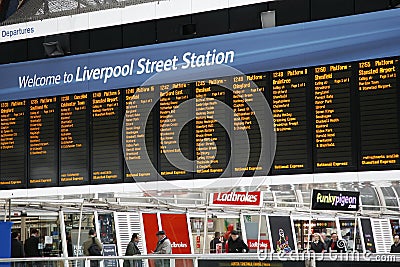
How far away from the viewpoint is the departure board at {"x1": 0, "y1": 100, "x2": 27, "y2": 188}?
37.4ft

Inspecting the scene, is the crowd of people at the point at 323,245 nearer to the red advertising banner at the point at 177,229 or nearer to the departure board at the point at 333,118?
the red advertising banner at the point at 177,229

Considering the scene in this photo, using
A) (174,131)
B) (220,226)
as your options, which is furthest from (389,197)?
(174,131)

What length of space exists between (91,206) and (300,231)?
6198 millimetres

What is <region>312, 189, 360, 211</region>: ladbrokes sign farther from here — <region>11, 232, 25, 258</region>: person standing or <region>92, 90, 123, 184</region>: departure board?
<region>11, 232, 25, 258</region>: person standing

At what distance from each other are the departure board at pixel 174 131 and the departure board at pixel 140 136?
0.49ft

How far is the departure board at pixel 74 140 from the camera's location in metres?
11.0

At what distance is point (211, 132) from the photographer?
10.1 meters

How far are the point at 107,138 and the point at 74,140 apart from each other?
0.52 metres

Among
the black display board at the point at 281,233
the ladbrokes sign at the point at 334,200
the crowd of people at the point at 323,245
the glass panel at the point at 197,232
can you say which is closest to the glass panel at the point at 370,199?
the black display board at the point at 281,233

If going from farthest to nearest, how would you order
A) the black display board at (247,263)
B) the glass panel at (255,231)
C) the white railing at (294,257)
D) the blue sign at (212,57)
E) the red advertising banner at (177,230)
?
the glass panel at (255,231) < the red advertising banner at (177,230) < the blue sign at (212,57) < the black display board at (247,263) < the white railing at (294,257)

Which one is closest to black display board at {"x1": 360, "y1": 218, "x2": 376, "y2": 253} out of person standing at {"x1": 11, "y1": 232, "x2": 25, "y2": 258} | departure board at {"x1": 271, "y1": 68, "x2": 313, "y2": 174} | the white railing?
person standing at {"x1": 11, "y1": 232, "x2": 25, "y2": 258}

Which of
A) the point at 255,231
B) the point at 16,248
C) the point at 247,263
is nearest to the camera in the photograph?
the point at 247,263

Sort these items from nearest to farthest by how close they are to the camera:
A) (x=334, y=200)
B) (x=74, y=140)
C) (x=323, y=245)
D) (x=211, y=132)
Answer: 1. (x=211, y=132)
2. (x=74, y=140)
3. (x=334, y=200)
4. (x=323, y=245)

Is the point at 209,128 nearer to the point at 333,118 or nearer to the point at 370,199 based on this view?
the point at 333,118
